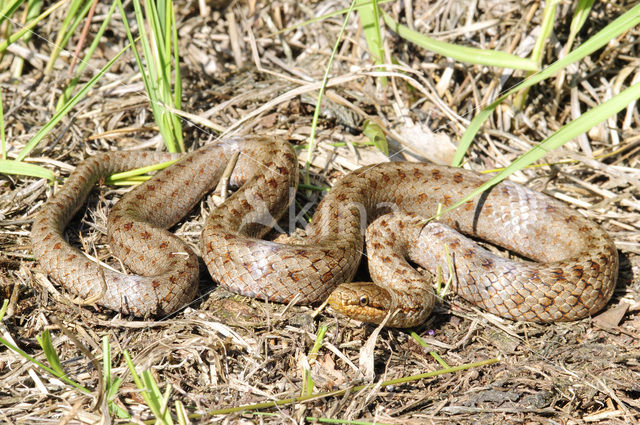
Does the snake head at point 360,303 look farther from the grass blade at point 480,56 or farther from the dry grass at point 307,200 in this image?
the grass blade at point 480,56

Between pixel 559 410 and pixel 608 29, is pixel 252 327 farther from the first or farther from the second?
pixel 608 29

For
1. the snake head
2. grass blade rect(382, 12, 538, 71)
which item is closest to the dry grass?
the snake head

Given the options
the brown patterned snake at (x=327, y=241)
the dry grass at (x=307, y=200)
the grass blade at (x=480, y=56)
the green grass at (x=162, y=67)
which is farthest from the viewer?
the green grass at (x=162, y=67)

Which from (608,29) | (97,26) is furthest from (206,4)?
(608,29)

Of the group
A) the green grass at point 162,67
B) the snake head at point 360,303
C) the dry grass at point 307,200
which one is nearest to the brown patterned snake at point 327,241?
the snake head at point 360,303

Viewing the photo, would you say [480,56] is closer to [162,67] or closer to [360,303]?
[360,303]

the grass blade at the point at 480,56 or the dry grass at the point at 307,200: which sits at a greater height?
the grass blade at the point at 480,56

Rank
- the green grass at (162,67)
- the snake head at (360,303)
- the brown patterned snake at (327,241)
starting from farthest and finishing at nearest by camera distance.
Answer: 1. the green grass at (162,67)
2. the brown patterned snake at (327,241)
3. the snake head at (360,303)
